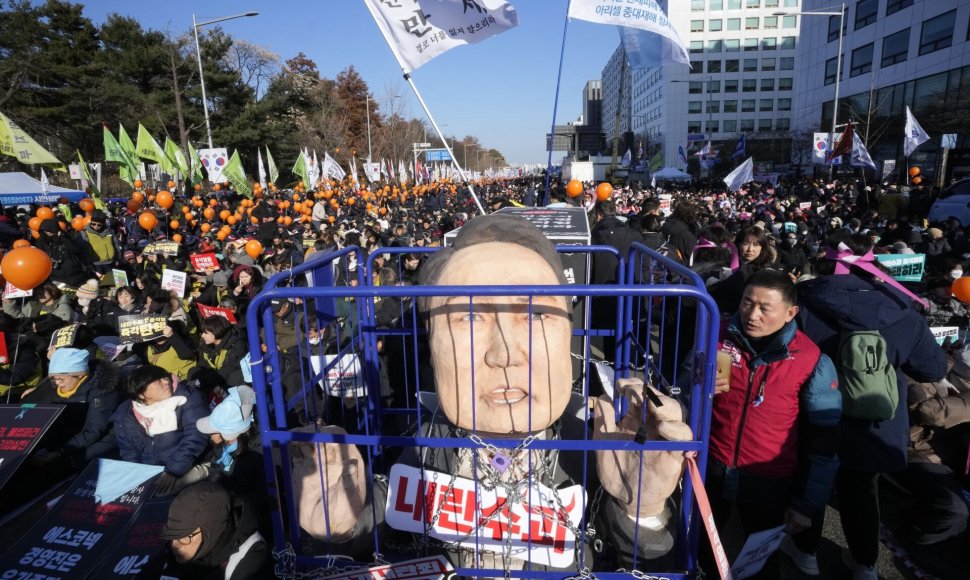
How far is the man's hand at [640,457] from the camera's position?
182 centimetres

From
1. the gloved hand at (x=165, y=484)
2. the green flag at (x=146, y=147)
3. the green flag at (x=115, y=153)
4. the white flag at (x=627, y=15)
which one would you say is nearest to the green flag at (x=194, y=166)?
the green flag at (x=146, y=147)

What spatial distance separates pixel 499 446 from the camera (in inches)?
71.5

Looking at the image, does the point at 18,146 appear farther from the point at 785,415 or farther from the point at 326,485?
Result: the point at 785,415

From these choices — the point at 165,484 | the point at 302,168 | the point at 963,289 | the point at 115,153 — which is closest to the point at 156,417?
the point at 165,484

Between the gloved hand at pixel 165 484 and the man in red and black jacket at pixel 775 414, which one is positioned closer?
the man in red and black jacket at pixel 775 414

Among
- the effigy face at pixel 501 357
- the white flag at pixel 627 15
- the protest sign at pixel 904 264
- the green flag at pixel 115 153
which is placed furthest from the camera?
the green flag at pixel 115 153

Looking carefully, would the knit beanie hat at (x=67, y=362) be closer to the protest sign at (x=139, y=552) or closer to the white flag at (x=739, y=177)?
the protest sign at (x=139, y=552)

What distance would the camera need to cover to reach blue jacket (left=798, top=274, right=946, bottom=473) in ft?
8.77

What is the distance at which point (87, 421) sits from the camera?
14.9 feet

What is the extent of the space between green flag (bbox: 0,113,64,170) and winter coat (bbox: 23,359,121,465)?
37.8ft

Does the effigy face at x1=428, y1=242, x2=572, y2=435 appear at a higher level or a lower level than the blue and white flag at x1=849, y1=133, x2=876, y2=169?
lower

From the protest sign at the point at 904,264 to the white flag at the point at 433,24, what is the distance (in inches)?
179

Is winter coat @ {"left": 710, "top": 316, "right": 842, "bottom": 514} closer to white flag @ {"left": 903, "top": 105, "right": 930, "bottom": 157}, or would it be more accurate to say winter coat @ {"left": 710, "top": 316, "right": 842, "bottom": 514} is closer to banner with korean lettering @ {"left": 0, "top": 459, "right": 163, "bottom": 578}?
banner with korean lettering @ {"left": 0, "top": 459, "right": 163, "bottom": 578}

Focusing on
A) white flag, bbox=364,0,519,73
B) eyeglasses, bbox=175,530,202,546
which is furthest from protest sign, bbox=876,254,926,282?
eyeglasses, bbox=175,530,202,546
